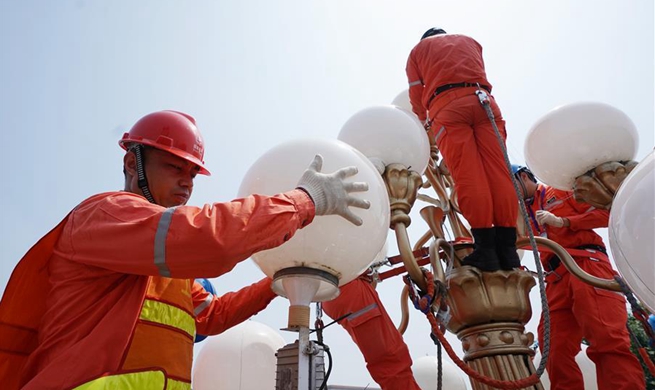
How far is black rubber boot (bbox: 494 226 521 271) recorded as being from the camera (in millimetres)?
3043

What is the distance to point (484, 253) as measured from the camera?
3025 millimetres

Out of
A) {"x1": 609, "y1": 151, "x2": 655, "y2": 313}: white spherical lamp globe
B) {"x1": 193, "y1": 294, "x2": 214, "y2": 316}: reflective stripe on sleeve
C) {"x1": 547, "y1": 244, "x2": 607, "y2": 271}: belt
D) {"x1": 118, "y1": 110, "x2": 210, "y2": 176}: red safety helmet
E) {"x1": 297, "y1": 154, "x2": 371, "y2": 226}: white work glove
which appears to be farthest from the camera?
{"x1": 547, "y1": 244, "x2": 607, "y2": 271}: belt

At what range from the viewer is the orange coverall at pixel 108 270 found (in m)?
1.61

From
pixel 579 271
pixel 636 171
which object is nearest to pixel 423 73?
pixel 579 271

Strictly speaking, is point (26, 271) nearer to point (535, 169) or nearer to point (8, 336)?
point (8, 336)

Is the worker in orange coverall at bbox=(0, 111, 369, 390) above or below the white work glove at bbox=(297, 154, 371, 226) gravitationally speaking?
below

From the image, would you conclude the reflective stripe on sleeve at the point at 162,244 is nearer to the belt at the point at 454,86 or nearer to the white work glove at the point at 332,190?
the white work glove at the point at 332,190

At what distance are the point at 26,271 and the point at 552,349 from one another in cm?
394

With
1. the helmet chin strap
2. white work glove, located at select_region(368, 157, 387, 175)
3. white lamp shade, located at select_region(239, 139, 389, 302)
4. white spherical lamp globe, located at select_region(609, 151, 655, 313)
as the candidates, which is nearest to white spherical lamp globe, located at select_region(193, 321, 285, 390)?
white work glove, located at select_region(368, 157, 387, 175)

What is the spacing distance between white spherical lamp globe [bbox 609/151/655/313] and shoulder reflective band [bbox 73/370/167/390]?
5.23 feet

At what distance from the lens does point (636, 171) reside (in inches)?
58.6

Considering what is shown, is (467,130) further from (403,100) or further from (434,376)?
(434,376)

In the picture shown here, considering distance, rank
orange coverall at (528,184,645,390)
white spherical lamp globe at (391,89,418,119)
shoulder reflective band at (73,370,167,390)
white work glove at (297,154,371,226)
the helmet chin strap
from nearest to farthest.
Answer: shoulder reflective band at (73,370,167,390) → white work glove at (297,154,371,226) → the helmet chin strap → orange coverall at (528,184,645,390) → white spherical lamp globe at (391,89,418,119)

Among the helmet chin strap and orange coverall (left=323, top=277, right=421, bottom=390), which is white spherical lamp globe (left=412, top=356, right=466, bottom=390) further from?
the helmet chin strap
